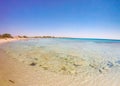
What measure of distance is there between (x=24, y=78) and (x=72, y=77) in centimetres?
139

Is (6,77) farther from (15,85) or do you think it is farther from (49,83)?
(49,83)

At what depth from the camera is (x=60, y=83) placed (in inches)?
146

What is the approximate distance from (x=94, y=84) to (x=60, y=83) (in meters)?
0.88

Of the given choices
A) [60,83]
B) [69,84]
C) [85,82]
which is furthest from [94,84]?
[60,83]

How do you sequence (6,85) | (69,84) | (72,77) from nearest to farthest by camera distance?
(6,85) → (69,84) → (72,77)

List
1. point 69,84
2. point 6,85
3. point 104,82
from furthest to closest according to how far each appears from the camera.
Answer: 1. point 104,82
2. point 69,84
3. point 6,85

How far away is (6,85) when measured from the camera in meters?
3.35

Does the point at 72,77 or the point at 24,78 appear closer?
the point at 24,78

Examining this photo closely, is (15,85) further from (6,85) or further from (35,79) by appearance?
(35,79)

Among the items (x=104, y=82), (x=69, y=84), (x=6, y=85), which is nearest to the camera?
(x=6, y=85)

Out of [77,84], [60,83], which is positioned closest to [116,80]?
[77,84]

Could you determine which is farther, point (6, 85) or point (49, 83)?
point (49, 83)

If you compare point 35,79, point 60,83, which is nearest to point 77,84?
point 60,83

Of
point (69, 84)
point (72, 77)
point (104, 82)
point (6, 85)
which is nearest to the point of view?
point (6, 85)
